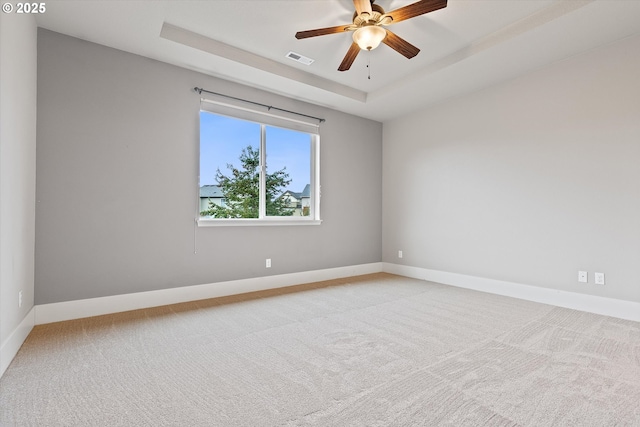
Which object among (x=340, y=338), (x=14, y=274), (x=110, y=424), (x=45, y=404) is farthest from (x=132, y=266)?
(x=340, y=338)

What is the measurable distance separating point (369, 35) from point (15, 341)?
3.55m

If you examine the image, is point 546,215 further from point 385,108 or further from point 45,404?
point 45,404

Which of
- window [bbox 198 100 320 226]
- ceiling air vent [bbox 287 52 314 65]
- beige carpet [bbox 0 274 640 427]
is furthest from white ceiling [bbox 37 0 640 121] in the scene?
beige carpet [bbox 0 274 640 427]

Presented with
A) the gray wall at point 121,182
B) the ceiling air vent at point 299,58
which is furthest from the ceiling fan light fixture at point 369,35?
the gray wall at point 121,182

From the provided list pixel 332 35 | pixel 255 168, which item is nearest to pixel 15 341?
pixel 255 168

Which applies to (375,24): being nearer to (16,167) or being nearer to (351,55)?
(351,55)

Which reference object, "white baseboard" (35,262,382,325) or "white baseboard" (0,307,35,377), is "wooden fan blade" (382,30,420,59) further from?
"white baseboard" (0,307,35,377)

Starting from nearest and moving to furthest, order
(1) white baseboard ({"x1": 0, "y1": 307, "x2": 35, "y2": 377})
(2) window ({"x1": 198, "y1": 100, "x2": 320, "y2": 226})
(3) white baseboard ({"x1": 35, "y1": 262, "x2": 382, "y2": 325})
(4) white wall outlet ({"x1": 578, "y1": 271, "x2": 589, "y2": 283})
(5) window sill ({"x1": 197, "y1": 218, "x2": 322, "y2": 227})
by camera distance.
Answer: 1. (1) white baseboard ({"x1": 0, "y1": 307, "x2": 35, "y2": 377})
2. (3) white baseboard ({"x1": 35, "y1": 262, "x2": 382, "y2": 325})
3. (4) white wall outlet ({"x1": 578, "y1": 271, "x2": 589, "y2": 283})
4. (5) window sill ({"x1": 197, "y1": 218, "x2": 322, "y2": 227})
5. (2) window ({"x1": 198, "y1": 100, "x2": 320, "y2": 226})

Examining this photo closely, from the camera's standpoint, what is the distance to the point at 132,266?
322 centimetres

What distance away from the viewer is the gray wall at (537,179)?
9.95 ft

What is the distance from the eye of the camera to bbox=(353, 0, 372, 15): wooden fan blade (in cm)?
240

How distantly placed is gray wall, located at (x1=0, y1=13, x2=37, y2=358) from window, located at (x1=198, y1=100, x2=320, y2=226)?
1.50 metres

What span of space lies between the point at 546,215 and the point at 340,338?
2.81 metres

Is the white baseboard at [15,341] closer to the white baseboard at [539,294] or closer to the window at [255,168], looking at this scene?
the window at [255,168]
